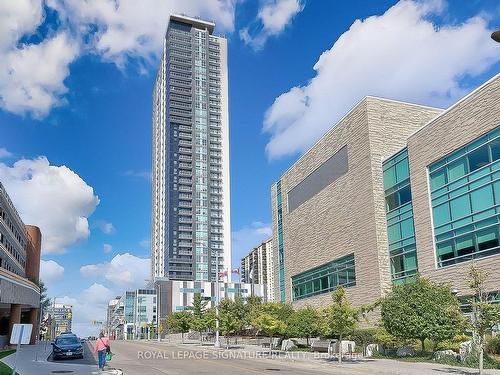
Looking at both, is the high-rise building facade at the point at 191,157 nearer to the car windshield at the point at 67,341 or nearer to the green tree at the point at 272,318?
the green tree at the point at 272,318

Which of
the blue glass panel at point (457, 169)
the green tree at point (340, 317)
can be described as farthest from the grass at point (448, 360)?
the blue glass panel at point (457, 169)

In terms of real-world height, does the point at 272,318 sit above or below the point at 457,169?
below

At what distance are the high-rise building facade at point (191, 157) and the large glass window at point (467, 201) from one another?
131226 millimetres

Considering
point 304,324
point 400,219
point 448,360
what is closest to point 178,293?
point 304,324

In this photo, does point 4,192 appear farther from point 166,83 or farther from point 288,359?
point 166,83

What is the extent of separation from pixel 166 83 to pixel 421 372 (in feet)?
551

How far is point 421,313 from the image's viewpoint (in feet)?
91.4

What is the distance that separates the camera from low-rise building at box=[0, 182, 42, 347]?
148 feet

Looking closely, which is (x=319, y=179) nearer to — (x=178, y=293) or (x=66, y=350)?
(x=66, y=350)

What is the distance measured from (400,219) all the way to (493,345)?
43.8ft

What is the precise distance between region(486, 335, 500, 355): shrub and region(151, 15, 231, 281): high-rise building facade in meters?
138

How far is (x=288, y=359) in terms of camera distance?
31328 mm

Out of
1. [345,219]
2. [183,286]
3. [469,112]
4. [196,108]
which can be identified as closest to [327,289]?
[345,219]

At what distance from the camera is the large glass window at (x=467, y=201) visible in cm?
3016
